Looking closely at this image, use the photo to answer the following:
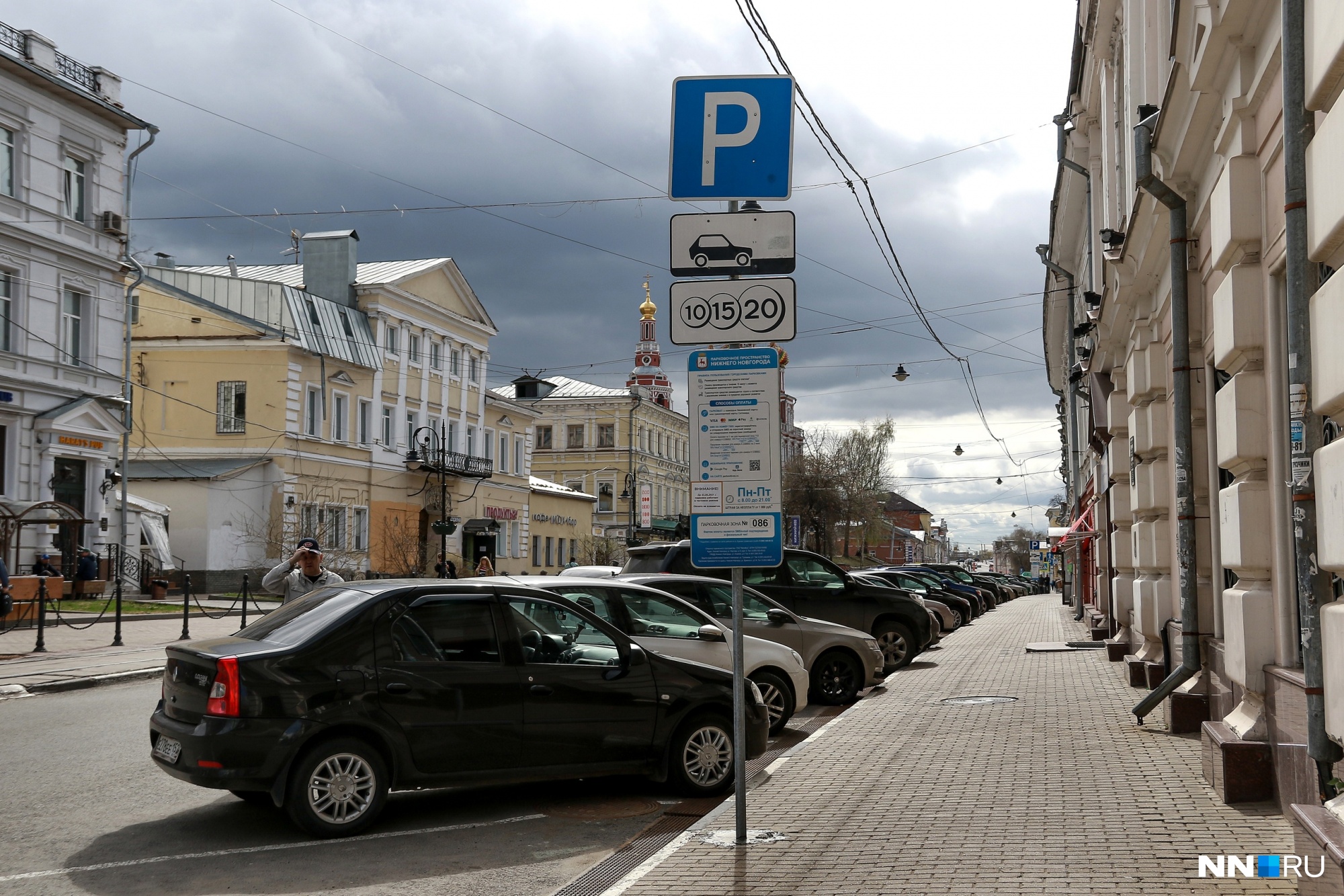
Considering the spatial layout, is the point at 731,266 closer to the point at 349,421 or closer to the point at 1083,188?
the point at 1083,188

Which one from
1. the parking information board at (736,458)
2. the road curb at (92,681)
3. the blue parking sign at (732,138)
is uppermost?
the blue parking sign at (732,138)

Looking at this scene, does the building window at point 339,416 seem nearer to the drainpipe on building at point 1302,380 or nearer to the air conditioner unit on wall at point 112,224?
the air conditioner unit on wall at point 112,224

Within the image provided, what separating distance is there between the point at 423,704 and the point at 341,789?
26.3 inches

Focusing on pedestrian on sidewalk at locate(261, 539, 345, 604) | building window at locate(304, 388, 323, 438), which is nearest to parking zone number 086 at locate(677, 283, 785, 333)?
pedestrian on sidewalk at locate(261, 539, 345, 604)

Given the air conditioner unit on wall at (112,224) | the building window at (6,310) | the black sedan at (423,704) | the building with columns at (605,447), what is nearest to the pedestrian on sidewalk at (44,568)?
the building window at (6,310)

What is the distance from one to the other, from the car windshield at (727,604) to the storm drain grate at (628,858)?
5532mm

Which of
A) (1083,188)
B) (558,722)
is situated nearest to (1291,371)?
(558,722)

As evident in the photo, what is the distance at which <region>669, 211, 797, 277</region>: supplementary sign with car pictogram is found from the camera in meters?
6.81

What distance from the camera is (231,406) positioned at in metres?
45.8

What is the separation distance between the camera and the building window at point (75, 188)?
3312 centimetres

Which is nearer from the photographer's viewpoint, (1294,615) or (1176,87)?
(1294,615)

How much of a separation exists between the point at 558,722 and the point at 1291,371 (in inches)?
189

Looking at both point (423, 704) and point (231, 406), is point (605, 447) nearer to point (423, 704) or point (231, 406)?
point (231, 406)

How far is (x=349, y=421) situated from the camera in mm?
50031
